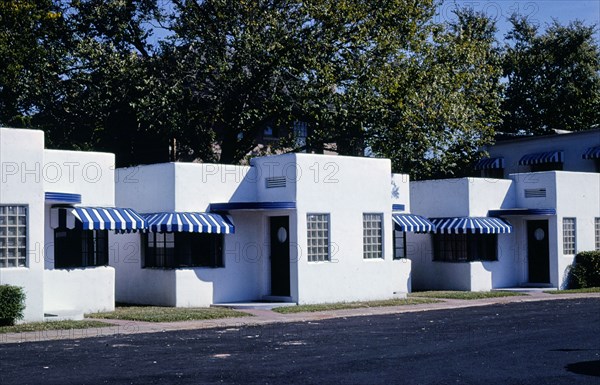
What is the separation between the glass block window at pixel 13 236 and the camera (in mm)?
21125

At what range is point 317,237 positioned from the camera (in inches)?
1079

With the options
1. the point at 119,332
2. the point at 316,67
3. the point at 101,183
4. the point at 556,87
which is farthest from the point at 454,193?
the point at 556,87

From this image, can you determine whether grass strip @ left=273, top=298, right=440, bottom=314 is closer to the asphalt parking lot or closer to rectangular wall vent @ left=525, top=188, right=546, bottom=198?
the asphalt parking lot

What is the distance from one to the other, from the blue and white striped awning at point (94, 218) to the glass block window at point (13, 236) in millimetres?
1725

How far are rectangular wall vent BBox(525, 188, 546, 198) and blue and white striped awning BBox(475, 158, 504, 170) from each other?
36.5 ft

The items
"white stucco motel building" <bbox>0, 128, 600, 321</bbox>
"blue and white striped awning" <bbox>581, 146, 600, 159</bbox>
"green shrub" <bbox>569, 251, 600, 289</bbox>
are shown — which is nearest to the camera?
"white stucco motel building" <bbox>0, 128, 600, 321</bbox>

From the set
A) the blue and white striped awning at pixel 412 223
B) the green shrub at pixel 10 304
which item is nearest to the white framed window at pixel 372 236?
the blue and white striped awning at pixel 412 223

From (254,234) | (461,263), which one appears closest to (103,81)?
(254,234)

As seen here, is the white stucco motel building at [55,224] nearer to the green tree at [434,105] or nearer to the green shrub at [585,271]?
the green tree at [434,105]

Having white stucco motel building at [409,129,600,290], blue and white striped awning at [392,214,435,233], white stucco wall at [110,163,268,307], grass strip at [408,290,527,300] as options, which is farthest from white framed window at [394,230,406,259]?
white stucco wall at [110,163,268,307]

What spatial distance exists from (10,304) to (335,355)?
27.4 ft

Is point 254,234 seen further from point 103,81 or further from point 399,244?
point 103,81

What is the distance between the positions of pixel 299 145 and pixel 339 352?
25.1m

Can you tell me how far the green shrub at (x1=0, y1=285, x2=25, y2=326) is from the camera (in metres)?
20.1
